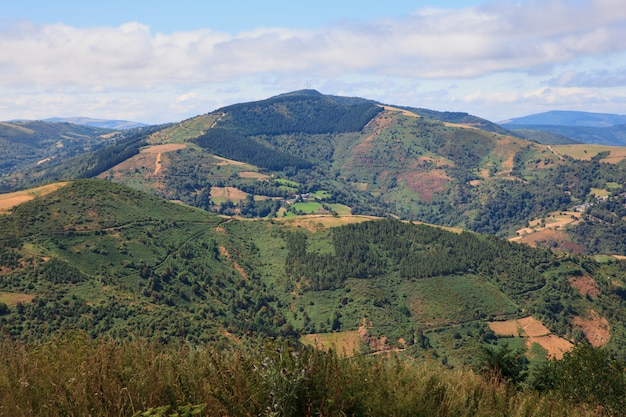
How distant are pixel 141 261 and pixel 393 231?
9283cm

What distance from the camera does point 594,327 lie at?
13550cm

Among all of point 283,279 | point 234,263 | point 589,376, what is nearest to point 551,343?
point 283,279

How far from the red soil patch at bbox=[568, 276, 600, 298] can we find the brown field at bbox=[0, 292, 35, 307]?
6125 inches

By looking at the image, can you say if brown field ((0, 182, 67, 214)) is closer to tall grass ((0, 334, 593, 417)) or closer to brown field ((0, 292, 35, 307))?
brown field ((0, 292, 35, 307))

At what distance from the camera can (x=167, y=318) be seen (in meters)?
100

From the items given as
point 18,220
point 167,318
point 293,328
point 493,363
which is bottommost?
point 293,328

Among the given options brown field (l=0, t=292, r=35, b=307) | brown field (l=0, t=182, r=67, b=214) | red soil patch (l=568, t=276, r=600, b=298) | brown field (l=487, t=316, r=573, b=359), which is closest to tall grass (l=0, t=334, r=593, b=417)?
brown field (l=0, t=292, r=35, b=307)

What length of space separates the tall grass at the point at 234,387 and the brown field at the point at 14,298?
322 ft

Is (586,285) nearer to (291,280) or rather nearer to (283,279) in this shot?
(291,280)

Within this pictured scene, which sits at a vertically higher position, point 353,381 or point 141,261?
point 353,381

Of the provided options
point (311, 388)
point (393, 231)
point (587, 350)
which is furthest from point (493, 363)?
point (393, 231)

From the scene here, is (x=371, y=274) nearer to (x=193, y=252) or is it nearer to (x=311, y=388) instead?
(x=193, y=252)

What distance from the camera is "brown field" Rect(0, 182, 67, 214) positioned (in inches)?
5487

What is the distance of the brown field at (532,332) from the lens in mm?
125125
